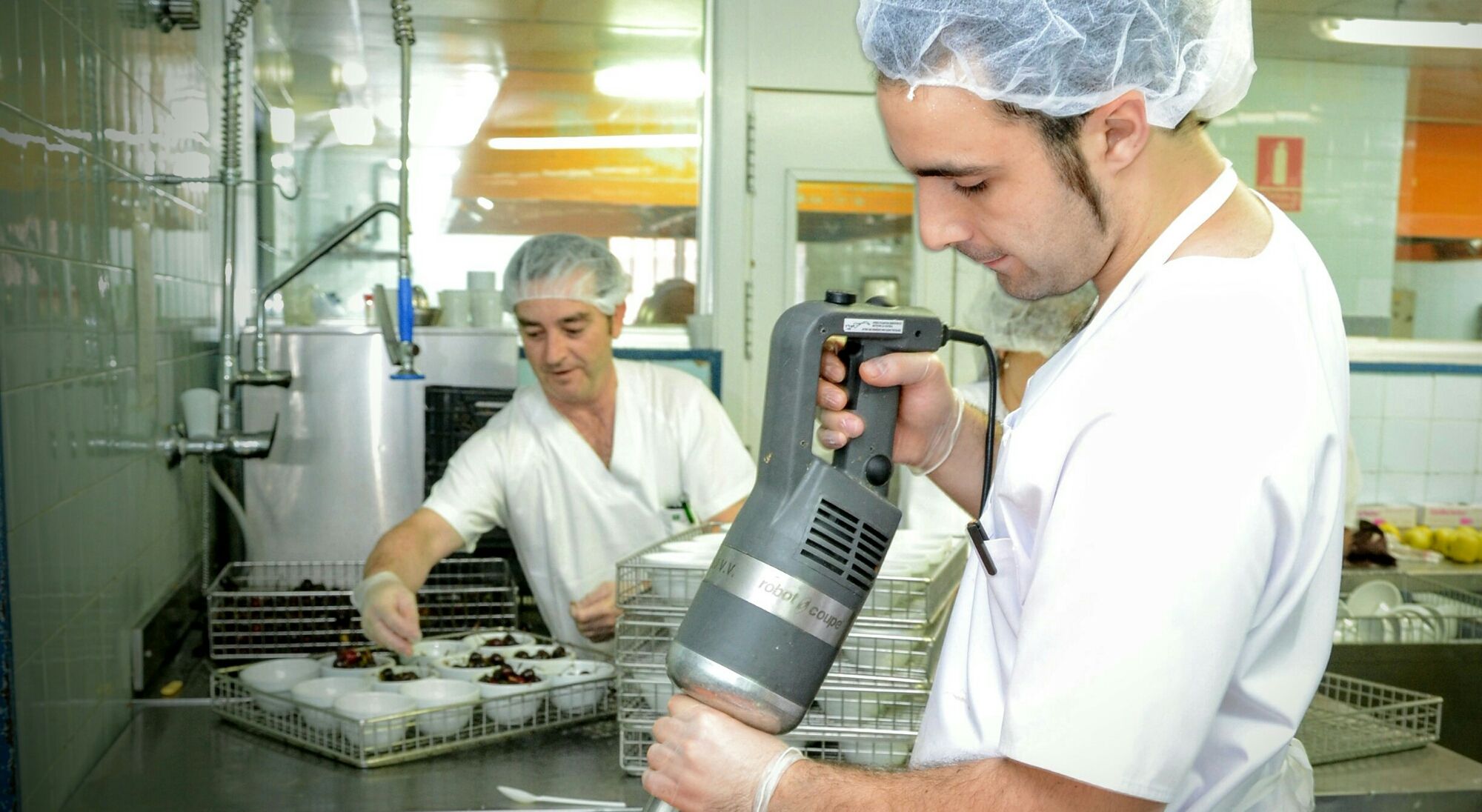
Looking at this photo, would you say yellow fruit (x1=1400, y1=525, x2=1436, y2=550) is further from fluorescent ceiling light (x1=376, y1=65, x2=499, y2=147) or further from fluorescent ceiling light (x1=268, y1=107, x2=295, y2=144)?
fluorescent ceiling light (x1=268, y1=107, x2=295, y2=144)

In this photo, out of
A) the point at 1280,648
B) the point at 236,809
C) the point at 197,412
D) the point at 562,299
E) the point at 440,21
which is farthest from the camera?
the point at 440,21

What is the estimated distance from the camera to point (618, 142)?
3.93 meters

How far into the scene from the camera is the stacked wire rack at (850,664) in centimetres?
141

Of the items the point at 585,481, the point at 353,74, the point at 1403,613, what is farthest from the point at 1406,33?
the point at 353,74

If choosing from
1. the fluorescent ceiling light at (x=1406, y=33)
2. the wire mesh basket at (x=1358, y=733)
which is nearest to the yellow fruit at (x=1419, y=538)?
the fluorescent ceiling light at (x=1406, y=33)

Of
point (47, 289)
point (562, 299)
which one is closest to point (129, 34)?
point (47, 289)

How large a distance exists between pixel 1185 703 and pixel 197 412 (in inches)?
83.6

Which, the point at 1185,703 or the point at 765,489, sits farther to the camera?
the point at 765,489

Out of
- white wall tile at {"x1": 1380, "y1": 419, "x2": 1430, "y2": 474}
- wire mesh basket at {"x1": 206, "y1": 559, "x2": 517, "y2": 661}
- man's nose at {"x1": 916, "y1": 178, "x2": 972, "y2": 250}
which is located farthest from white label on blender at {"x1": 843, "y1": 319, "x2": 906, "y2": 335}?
Result: white wall tile at {"x1": 1380, "y1": 419, "x2": 1430, "y2": 474}

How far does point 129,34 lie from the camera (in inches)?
80.0

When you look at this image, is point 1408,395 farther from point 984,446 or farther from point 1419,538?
point 984,446

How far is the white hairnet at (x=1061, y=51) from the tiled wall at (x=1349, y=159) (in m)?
3.51

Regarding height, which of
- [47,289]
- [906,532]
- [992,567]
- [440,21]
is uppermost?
[440,21]

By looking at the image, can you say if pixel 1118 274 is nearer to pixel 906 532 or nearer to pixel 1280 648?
pixel 1280 648
